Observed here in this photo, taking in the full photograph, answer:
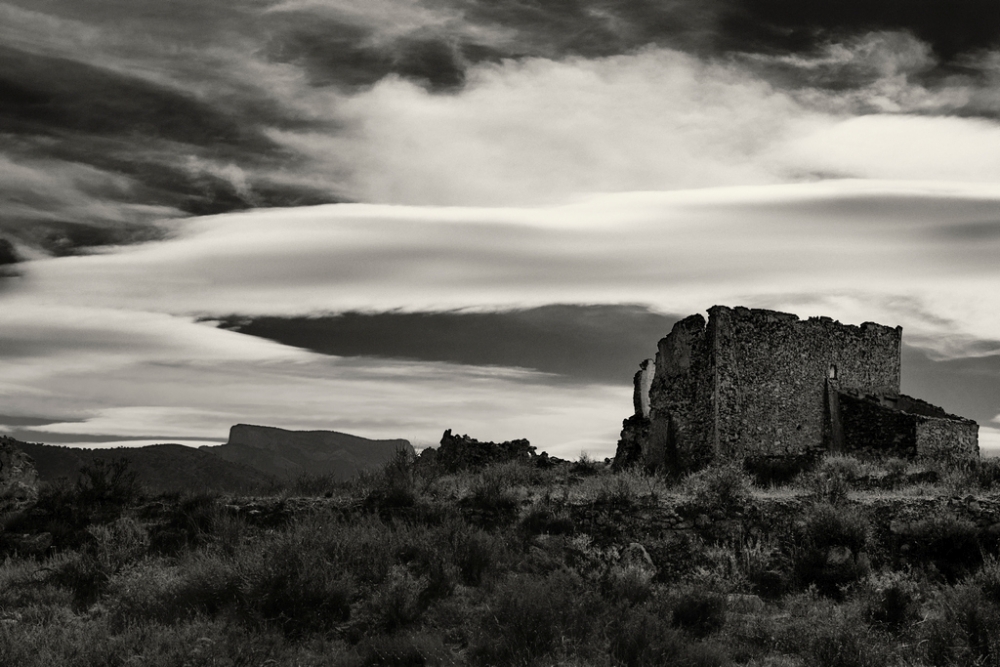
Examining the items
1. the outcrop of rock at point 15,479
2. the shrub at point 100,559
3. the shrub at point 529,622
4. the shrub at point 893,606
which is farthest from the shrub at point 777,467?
the outcrop of rock at point 15,479

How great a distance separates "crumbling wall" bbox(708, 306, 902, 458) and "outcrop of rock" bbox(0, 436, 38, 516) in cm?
1626

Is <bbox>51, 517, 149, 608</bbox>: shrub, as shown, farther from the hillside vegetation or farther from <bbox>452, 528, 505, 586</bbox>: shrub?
<bbox>452, 528, 505, 586</bbox>: shrub

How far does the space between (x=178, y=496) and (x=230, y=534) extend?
2.60m

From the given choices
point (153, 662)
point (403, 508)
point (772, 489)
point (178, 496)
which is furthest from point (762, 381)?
point (153, 662)

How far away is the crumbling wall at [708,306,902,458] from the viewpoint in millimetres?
25500

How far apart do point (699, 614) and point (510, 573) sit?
2733 mm

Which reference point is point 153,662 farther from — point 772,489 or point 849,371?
point 849,371

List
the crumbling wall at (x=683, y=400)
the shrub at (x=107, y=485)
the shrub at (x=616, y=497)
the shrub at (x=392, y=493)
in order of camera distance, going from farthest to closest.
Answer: the crumbling wall at (x=683, y=400) → the shrub at (x=107, y=485) → the shrub at (x=392, y=493) → the shrub at (x=616, y=497)

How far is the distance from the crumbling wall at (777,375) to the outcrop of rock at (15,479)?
53.3ft

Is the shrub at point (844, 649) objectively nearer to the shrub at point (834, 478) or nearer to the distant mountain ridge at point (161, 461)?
the shrub at point (834, 478)

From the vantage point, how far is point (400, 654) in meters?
11.3

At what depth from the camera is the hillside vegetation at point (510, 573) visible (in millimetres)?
11570

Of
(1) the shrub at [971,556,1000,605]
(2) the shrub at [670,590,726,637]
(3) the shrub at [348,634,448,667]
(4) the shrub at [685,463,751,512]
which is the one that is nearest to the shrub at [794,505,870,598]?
(4) the shrub at [685,463,751,512]

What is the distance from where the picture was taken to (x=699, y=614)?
42.2 feet
